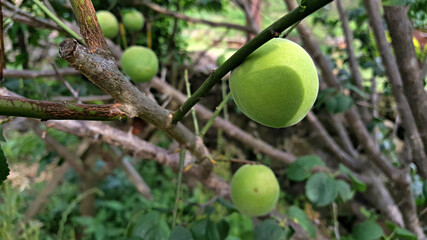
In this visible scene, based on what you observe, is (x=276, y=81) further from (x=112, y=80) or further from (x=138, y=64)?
(x=138, y=64)

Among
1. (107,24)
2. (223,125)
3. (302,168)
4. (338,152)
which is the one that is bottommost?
(338,152)

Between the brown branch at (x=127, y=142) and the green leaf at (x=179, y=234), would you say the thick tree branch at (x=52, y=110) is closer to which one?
the green leaf at (x=179, y=234)

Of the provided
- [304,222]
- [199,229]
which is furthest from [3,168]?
[304,222]

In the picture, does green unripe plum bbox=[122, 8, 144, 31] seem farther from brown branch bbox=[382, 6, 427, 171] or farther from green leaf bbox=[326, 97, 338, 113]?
brown branch bbox=[382, 6, 427, 171]

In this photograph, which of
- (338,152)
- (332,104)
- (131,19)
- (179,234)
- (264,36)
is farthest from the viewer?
(338,152)

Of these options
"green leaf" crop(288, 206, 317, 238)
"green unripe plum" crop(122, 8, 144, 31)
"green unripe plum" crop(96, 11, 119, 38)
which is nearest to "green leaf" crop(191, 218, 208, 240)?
"green leaf" crop(288, 206, 317, 238)

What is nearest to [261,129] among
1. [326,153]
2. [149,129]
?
[326,153]

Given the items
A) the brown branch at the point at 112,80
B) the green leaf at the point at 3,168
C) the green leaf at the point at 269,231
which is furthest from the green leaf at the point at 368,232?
the green leaf at the point at 3,168
